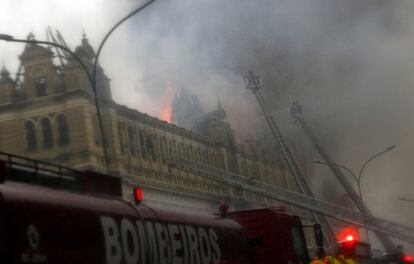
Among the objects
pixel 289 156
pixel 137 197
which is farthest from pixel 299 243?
pixel 289 156

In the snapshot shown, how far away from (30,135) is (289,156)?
2636 cm

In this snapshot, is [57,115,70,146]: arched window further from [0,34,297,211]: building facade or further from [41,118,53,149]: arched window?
[41,118,53,149]: arched window

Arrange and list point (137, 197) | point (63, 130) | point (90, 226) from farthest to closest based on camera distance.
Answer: point (63, 130)
point (137, 197)
point (90, 226)

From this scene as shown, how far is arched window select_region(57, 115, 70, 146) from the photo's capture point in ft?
128

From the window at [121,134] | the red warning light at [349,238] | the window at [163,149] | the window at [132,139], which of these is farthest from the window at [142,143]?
the red warning light at [349,238]

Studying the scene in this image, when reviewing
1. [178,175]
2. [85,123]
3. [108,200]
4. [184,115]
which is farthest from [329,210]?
[108,200]

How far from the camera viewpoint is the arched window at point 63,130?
38875 millimetres

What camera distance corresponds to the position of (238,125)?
6022 centimetres

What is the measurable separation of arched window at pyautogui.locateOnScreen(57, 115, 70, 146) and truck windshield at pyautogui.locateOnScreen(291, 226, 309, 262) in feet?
84.4

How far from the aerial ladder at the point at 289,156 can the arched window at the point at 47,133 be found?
20.5 metres

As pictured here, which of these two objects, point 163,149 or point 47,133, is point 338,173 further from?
point 47,133

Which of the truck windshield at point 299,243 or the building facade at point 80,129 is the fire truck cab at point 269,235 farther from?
the building facade at point 80,129

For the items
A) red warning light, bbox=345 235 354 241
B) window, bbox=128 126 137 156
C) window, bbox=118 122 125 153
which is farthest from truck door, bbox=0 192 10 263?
window, bbox=128 126 137 156

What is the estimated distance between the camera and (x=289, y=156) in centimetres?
6044
